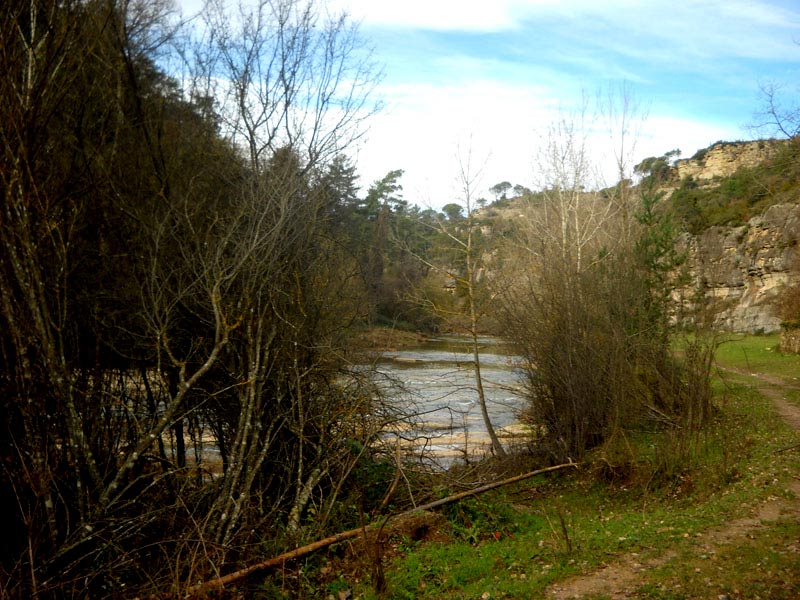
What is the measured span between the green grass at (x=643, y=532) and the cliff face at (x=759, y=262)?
23774 millimetres

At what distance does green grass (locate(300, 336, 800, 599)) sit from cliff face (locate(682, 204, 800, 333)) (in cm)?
2377

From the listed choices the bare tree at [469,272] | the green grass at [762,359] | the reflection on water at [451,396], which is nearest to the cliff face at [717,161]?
the green grass at [762,359]

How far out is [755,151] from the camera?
64188 mm

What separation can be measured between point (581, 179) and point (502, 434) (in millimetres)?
9949

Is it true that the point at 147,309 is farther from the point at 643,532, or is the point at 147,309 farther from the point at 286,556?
the point at 643,532

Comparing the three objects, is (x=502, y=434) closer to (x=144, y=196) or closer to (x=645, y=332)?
(x=645, y=332)

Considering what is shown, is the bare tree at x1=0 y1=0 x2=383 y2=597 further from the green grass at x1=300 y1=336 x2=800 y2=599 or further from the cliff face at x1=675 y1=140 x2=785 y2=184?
the cliff face at x1=675 y1=140 x2=785 y2=184

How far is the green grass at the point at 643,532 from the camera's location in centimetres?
609

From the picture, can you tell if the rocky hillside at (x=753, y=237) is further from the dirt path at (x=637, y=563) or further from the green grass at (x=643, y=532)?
the dirt path at (x=637, y=563)

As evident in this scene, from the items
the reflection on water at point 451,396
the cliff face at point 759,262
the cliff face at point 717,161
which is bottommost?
the reflection on water at point 451,396

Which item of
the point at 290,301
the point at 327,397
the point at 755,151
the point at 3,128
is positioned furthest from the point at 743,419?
the point at 755,151

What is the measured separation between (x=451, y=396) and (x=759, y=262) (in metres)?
25.1

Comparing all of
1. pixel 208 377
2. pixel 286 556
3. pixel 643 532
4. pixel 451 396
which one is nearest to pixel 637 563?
pixel 643 532

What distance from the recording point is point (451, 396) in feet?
73.7
